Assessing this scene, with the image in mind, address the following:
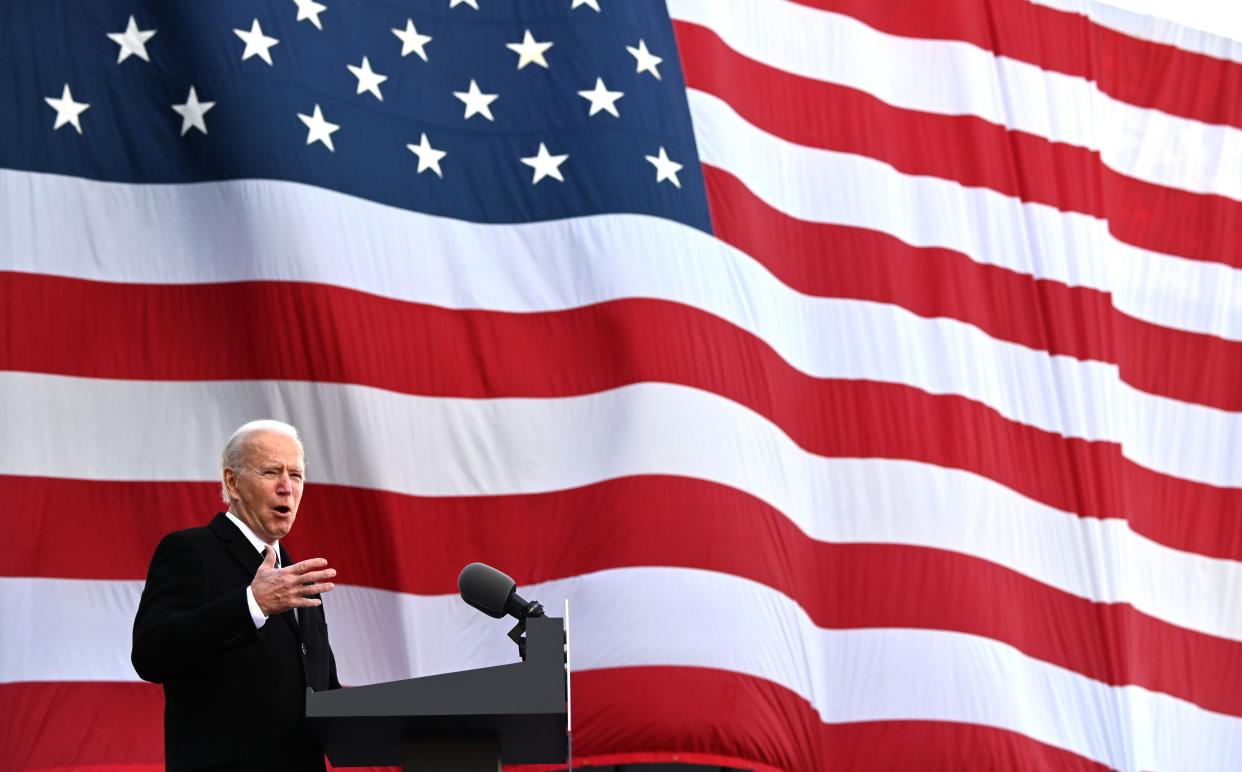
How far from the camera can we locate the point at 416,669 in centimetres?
493

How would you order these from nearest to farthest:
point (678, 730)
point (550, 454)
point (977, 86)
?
point (678, 730) → point (550, 454) → point (977, 86)

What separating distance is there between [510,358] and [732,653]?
1.18 meters

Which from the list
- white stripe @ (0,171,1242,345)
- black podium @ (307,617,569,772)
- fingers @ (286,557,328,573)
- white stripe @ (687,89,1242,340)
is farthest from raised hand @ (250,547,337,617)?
white stripe @ (687,89,1242,340)

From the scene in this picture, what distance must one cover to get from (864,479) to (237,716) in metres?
3.66

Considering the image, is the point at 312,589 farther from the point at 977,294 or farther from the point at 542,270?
the point at 977,294

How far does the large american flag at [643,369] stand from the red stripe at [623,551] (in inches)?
0.5

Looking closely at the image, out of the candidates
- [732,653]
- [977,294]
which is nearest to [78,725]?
[732,653]

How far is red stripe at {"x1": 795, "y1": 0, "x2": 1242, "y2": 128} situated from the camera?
23.0 ft

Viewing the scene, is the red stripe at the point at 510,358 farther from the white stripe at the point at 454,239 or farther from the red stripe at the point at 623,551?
the red stripe at the point at 623,551

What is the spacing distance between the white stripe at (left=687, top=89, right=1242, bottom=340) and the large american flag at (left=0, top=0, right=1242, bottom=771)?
23 millimetres

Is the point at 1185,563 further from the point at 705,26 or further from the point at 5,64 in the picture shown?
the point at 5,64

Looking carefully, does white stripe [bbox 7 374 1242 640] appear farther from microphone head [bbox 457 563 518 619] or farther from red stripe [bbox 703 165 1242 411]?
microphone head [bbox 457 563 518 619]

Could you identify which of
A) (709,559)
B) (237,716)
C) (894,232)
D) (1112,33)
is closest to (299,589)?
(237,716)

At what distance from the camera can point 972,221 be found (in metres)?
6.83
